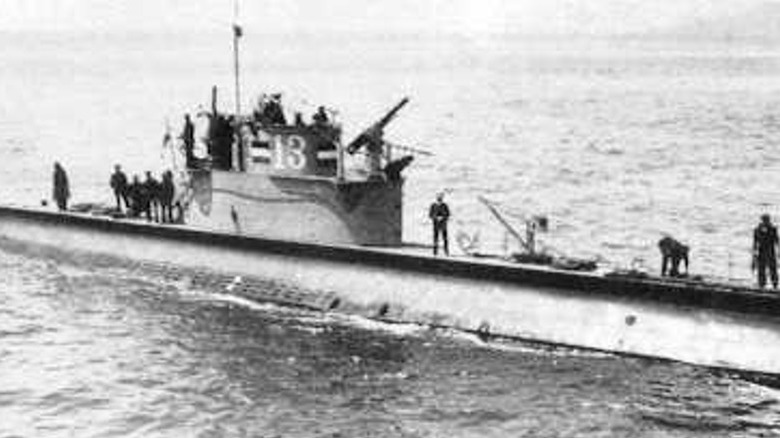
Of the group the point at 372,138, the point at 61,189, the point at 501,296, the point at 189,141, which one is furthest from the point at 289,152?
the point at 61,189

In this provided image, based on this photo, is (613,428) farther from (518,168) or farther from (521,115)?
(521,115)

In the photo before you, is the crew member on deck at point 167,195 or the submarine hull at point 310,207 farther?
the crew member on deck at point 167,195

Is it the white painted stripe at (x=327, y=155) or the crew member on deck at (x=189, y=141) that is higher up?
the crew member on deck at (x=189, y=141)

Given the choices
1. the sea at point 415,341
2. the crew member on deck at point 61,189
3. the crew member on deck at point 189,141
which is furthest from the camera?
the crew member on deck at point 61,189

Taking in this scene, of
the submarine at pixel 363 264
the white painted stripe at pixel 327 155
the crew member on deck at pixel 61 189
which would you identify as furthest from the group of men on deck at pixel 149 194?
the white painted stripe at pixel 327 155

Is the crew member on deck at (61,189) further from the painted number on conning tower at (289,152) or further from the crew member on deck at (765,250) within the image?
the crew member on deck at (765,250)

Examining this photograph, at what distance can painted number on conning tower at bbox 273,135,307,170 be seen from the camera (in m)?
29.4

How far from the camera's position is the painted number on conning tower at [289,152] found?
96.4 ft

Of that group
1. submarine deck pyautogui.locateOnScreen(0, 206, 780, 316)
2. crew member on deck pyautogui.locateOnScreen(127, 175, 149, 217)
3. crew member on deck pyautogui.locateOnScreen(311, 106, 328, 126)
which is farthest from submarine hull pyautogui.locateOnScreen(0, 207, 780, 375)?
crew member on deck pyautogui.locateOnScreen(311, 106, 328, 126)

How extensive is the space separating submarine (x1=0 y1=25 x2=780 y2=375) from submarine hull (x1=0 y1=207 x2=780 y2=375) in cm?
3

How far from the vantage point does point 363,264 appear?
28.3 meters

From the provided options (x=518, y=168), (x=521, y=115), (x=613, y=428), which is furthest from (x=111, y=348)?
(x=521, y=115)

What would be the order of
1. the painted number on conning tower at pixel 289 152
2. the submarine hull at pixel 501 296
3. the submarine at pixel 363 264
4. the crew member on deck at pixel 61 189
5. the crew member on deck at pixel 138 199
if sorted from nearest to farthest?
the submarine hull at pixel 501 296 → the submarine at pixel 363 264 → the painted number on conning tower at pixel 289 152 → the crew member on deck at pixel 138 199 → the crew member on deck at pixel 61 189

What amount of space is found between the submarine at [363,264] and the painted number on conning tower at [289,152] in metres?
0.03
